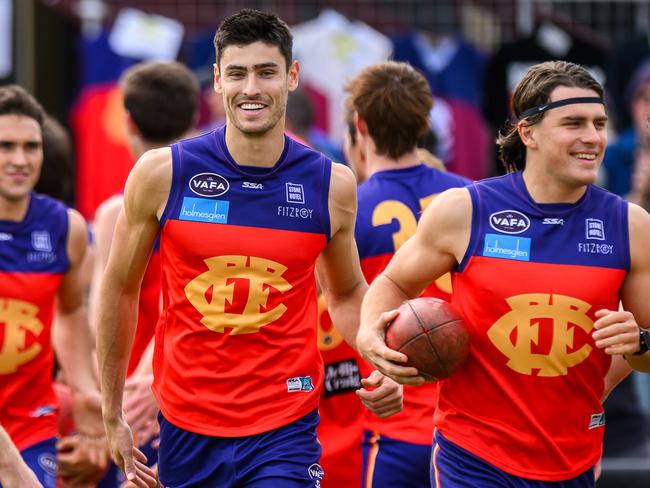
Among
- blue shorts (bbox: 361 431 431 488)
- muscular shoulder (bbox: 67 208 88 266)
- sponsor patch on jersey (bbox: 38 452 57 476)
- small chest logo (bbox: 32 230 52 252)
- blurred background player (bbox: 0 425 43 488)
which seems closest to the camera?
blurred background player (bbox: 0 425 43 488)

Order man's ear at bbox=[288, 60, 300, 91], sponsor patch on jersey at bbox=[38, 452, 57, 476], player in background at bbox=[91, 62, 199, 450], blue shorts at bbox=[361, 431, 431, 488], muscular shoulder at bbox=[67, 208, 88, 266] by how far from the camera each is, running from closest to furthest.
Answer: man's ear at bbox=[288, 60, 300, 91] → blue shorts at bbox=[361, 431, 431, 488] → sponsor patch on jersey at bbox=[38, 452, 57, 476] → muscular shoulder at bbox=[67, 208, 88, 266] → player in background at bbox=[91, 62, 199, 450]

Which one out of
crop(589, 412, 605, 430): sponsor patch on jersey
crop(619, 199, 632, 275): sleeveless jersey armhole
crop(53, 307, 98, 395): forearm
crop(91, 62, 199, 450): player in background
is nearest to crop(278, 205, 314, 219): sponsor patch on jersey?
crop(619, 199, 632, 275): sleeveless jersey armhole

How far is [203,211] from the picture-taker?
5695mm

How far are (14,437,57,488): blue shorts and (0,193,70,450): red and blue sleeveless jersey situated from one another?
34mm

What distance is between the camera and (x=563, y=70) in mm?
5797

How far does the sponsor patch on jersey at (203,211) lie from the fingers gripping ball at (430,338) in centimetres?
84

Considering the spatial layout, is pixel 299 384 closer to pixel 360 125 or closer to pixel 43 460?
pixel 43 460

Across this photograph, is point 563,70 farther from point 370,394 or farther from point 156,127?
point 156,127

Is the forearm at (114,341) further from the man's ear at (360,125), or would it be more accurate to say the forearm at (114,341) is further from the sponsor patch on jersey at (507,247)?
the man's ear at (360,125)

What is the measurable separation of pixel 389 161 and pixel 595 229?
1.72 meters

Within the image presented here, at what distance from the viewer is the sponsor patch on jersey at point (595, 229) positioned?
561 centimetres

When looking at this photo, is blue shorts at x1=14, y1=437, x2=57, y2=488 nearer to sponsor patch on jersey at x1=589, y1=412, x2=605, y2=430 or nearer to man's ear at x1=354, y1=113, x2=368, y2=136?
man's ear at x1=354, y1=113, x2=368, y2=136

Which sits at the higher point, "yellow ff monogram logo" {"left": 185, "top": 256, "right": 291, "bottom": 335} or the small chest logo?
"yellow ff monogram logo" {"left": 185, "top": 256, "right": 291, "bottom": 335}

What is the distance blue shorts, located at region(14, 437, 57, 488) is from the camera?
Answer: 22.3 ft
